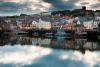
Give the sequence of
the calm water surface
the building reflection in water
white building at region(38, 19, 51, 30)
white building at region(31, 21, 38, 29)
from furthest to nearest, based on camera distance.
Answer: white building at region(31, 21, 38, 29) < white building at region(38, 19, 51, 30) < the building reflection in water < the calm water surface

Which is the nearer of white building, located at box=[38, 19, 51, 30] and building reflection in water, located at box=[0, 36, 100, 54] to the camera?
building reflection in water, located at box=[0, 36, 100, 54]

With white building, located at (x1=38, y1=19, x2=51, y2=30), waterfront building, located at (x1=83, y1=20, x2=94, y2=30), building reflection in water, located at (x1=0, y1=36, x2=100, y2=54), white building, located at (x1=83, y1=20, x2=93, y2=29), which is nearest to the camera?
building reflection in water, located at (x1=0, y1=36, x2=100, y2=54)

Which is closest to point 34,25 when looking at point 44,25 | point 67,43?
point 44,25

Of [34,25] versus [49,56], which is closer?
[49,56]

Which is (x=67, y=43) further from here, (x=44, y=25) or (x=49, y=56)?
(x=44, y=25)

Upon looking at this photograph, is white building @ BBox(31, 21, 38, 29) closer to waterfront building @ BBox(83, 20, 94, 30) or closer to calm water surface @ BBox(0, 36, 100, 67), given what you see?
waterfront building @ BBox(83, 20, 94, 30)

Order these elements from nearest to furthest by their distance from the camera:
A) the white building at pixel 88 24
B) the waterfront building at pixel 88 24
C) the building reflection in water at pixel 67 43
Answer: the building reflection in water at pixel 67 43 < the waterfront building at pixel 88 24 < the white building at pixel 88 24

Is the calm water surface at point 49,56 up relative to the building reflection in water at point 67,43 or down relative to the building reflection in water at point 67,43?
up

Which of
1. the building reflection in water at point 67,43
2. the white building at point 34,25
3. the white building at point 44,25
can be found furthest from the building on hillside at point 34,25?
the building reflection in water at point 67,43

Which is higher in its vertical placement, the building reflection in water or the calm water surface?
the calm water surface

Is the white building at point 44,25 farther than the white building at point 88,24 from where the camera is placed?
Yes

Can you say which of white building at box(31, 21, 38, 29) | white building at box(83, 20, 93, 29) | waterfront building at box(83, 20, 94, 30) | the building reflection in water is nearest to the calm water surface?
the building reflection in water

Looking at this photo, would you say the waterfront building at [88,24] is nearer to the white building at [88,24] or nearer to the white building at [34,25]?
the white building at [88,24]

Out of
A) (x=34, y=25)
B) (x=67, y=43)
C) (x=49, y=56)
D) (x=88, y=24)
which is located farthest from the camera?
(x=34, y=25)
